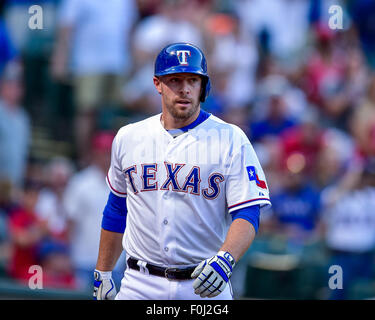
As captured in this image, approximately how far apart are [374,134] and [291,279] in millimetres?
1839

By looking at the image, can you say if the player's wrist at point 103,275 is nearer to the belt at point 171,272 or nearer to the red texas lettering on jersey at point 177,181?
the belt at point 171,272

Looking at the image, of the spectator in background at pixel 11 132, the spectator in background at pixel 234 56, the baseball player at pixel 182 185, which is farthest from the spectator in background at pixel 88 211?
the baseball player at pixel 182 185

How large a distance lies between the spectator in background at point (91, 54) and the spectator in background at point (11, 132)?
0.59 metres

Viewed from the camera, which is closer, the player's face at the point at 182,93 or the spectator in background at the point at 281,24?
the player's face at the point at 182,93

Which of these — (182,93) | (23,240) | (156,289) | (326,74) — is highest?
(326,74)

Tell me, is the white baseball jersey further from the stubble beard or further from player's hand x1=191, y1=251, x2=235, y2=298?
player's hand x1=191, y1=251, x2=235, y2=298

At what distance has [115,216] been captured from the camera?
4.51 m

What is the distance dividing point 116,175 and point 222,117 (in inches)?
153

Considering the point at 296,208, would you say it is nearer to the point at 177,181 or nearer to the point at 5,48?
the point at 5,48

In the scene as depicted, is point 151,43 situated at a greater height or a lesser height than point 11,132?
greater

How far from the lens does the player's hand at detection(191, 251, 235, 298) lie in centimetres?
388

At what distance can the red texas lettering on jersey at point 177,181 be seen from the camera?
4.14 m

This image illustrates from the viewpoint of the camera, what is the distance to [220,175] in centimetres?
414

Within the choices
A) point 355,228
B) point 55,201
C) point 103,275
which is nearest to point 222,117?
point 355,228
